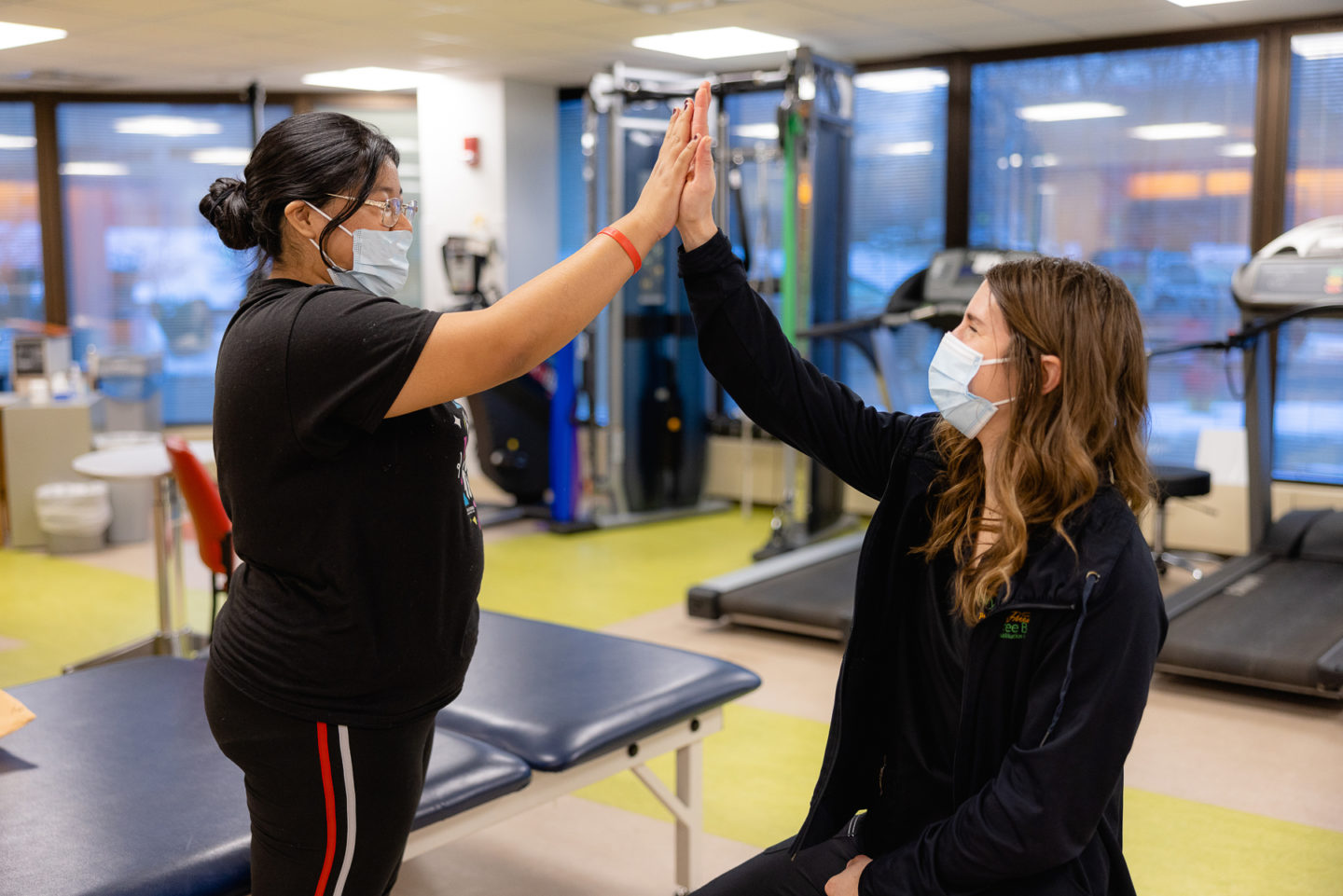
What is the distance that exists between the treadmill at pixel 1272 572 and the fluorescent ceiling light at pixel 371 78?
4612 millimetres

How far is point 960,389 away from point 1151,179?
5.00 meters

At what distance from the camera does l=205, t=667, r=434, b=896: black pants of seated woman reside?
1452 mm

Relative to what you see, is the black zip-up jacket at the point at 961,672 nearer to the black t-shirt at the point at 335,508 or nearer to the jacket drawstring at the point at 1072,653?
the jacket drawstring at the point at 1072,653

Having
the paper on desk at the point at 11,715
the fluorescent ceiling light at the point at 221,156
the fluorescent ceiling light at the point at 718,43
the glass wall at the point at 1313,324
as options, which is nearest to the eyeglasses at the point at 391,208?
the paper on desk at the point at 11,715

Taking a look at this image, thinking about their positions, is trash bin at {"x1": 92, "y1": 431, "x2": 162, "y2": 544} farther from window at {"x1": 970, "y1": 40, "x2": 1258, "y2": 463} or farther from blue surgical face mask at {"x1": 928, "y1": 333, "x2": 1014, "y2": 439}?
blue surgical face mask at {"x1": 928, "y1": 333, "x2": 1014, "y2": 439}

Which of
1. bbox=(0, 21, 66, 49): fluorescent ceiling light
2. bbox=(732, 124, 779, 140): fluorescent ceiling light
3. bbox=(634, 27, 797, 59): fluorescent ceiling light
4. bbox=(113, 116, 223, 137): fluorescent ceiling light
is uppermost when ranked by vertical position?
bbox=(634, 27, 797, 59): fluorescent ceiling light

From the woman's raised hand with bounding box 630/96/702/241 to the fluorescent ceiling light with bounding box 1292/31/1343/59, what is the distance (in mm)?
5082

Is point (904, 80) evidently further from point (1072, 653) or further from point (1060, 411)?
point (1072, 653)

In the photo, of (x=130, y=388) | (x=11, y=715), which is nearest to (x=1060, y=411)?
(x=11, y=715)

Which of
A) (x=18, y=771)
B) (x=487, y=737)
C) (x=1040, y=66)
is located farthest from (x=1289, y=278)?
(x=18, y=771)

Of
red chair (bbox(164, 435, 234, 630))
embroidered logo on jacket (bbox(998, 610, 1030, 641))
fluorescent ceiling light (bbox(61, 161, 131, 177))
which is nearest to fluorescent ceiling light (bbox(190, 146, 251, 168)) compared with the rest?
fluorescent ceiling light (bbox(61, 161, 131, 177))

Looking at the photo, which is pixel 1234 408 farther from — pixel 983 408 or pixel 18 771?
pixel 18 771

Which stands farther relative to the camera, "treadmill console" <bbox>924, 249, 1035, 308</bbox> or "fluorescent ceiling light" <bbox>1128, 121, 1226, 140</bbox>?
"fluorescent ceiling light" <bbox>1128, 121, 1226, 140</bbox>

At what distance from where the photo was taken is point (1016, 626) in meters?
1.42
